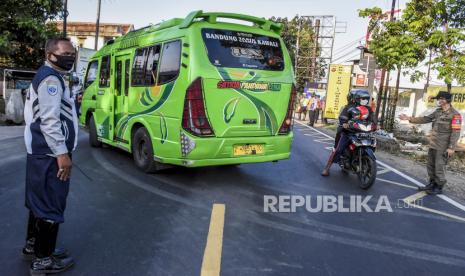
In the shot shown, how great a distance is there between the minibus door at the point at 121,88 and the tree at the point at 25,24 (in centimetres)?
1152

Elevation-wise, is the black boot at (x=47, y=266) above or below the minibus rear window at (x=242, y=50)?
below

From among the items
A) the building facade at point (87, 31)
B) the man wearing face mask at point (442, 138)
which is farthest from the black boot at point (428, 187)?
the building facade at point (87, 31)

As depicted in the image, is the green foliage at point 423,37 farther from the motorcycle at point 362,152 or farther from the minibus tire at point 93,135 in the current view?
the minibus tire at point 93,135

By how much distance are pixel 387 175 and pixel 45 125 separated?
22.6 ft

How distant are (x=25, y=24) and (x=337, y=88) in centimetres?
1520

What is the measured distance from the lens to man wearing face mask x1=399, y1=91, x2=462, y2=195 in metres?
6.69

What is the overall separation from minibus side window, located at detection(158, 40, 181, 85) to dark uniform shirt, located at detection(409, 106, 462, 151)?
4.36 meters

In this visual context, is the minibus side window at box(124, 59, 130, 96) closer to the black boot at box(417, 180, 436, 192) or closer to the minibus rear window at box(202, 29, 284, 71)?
the minibus rear window at box(202, 29, 284, 71)

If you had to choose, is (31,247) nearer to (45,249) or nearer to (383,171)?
(45,249)

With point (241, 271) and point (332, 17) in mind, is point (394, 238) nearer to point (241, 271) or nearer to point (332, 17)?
point (241, 271)

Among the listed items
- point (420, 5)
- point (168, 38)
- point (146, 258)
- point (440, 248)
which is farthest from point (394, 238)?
point (420, 5)

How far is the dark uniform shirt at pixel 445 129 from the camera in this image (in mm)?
6672

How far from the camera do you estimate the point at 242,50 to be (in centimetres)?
643

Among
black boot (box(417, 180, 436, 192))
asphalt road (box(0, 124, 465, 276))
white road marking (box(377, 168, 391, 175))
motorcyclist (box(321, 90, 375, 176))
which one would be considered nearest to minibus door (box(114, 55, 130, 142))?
asphalt road (box(0, 124, 465, 276))
